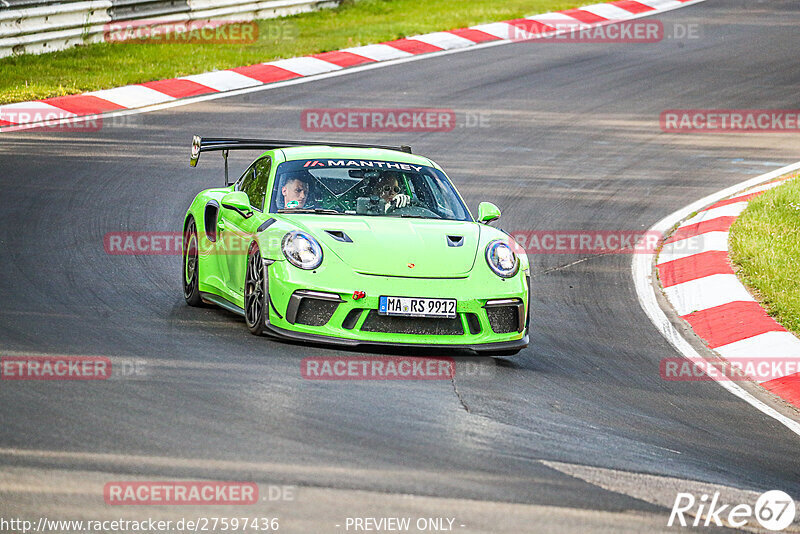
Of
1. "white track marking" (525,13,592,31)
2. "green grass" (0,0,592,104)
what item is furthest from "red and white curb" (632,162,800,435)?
"white track marking" (525,13,592,31)

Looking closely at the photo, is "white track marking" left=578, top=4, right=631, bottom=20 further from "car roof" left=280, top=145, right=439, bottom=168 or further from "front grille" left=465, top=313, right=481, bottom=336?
"front grille" left=465, top=313, right=481, bottom=336

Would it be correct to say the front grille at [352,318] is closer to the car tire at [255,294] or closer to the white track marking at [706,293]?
the car tire at [255,294]

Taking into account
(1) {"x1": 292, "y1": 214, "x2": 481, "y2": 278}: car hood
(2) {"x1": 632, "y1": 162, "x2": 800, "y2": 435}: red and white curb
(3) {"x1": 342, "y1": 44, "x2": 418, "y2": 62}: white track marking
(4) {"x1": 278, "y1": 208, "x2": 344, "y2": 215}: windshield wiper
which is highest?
(3) {"x1": 342, "y1": 44, "x2": 418, "y2": 62}: white track marking

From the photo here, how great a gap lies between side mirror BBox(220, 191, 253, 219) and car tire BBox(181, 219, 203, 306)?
28.8 inches

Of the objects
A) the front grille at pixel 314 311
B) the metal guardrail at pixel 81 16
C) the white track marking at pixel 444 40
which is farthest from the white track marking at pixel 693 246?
the metal guardrail at pixel 81 16

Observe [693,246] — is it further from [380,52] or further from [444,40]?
[444,40]

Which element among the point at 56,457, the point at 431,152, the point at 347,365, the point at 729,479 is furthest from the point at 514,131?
the point at 56,457

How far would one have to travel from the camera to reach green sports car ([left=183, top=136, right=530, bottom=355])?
24.7 feet

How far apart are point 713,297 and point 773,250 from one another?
1031 mm

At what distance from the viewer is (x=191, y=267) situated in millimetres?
9211

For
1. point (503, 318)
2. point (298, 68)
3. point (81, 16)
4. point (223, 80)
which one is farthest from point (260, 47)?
point (503, 318)

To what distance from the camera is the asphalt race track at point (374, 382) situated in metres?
5.30

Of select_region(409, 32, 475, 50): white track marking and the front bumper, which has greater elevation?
select_region(409, 32, 475, 50): white track marking

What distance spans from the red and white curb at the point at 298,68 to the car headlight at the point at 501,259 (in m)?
8.45
